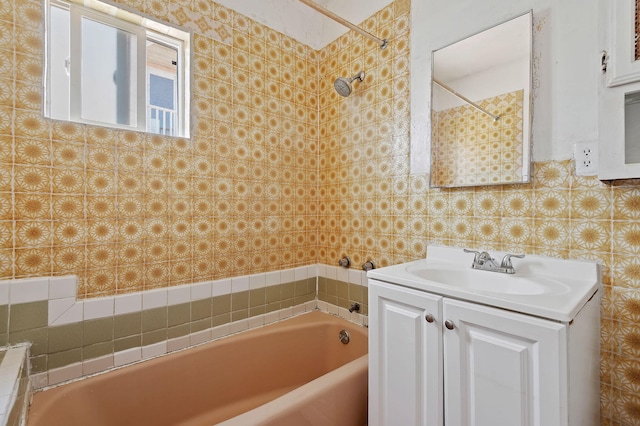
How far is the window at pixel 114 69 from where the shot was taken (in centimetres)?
132

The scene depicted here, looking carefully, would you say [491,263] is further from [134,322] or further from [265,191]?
[134,322]

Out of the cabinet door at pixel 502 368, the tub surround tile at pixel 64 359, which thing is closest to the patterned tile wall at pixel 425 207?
the cabinet door at pixel 502 368

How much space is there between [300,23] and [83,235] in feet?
6.01

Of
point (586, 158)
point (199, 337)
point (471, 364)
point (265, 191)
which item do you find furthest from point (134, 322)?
point (586, 158)

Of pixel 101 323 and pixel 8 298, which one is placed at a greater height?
pixel 8 298

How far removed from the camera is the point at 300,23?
2012 millimetres

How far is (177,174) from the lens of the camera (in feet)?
4.92

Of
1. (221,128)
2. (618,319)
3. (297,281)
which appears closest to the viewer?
(618,319)

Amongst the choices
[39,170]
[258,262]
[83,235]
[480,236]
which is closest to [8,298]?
[83,235]

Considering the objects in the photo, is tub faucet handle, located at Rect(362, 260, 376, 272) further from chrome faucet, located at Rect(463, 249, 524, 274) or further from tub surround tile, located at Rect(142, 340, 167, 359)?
tub surround tile, located at Rect(142, 340, 167, 359)

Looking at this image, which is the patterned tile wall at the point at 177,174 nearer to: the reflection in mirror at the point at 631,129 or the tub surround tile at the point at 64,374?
the tub surround tile at the point at 64,374

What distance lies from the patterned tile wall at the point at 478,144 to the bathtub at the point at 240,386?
1.01 metres

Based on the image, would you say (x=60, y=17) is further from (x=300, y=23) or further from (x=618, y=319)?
(x=618, y=319)

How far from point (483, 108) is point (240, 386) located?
6.19 feet
